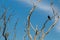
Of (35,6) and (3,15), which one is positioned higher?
(35,6)

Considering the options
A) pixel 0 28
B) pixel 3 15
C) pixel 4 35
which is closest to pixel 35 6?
pixel 4 35

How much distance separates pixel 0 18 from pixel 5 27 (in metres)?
1.43

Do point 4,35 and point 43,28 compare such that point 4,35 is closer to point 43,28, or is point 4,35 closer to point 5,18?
point 5,18

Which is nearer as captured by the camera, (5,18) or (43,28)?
(43,28)

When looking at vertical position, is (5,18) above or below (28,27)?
below


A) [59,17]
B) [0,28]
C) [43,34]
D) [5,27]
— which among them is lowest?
[0,28]

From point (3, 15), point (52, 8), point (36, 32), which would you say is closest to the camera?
point (36, 32)

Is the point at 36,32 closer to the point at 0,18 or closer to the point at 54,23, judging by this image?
the point at 54,23

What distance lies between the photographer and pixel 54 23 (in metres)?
7.65

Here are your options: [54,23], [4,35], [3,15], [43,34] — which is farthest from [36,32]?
[3,15]

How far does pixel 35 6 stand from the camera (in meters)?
7.70

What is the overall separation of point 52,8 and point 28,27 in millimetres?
1477

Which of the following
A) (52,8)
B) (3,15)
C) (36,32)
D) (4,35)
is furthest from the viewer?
(3,15)

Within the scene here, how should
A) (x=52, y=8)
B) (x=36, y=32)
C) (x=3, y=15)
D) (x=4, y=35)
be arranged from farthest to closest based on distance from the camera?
(x=3, y=15) < (x=4, y=35) < (x=52, y=8) < (x=36, y=32)
